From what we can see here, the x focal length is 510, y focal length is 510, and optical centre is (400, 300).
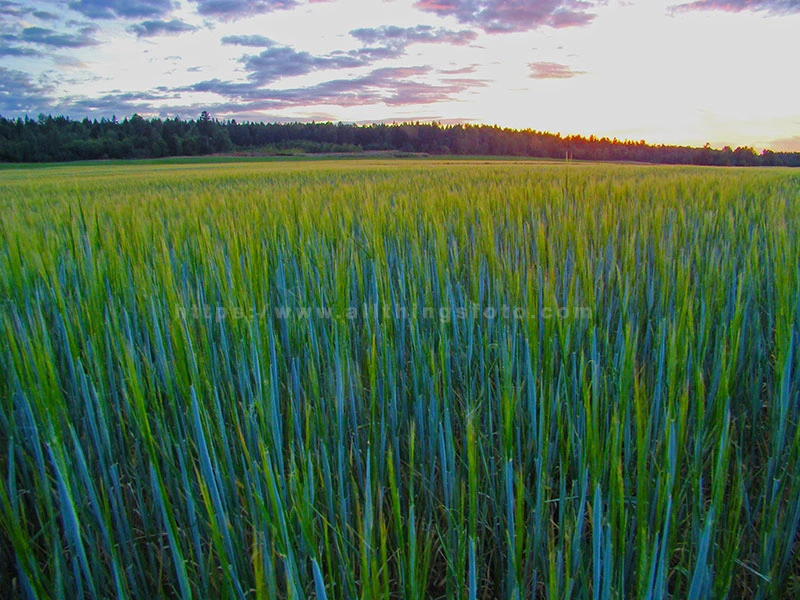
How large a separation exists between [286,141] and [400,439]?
144 ft

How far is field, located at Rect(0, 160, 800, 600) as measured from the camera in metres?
0.45

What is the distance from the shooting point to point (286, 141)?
41438 millimetres

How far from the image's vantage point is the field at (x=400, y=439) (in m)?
0.45

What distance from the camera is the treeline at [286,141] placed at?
30312 millimetres

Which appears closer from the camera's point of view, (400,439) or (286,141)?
(400,439)

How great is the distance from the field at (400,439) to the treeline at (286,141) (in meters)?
30.2

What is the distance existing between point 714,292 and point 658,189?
218cm

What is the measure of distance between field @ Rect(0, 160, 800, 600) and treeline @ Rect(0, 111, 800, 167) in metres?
30.2

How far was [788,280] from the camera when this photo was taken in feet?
2.82

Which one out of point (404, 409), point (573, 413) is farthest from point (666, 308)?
point (404, 409)

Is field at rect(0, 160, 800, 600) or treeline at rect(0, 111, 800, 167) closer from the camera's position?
field at rect(0, 160, 800, 600)

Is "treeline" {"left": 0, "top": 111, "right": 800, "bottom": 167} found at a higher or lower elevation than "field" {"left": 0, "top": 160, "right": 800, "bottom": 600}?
higher

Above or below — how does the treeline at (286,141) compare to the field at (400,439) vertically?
above

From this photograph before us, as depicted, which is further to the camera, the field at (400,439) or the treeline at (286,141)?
the treeline at (286,141)
